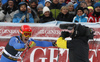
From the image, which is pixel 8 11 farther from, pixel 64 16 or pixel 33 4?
pixel 64 16

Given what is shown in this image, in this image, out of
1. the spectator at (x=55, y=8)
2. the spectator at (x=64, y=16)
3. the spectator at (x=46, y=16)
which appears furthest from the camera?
the spectator at (x=55, y=8)

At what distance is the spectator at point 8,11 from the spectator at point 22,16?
0.39 m

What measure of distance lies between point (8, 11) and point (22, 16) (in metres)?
0.90

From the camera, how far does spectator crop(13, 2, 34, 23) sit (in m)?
6.28

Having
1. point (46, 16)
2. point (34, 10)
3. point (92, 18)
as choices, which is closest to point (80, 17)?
point (92, 18)

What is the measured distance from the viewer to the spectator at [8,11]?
6.63 metres

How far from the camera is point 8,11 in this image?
6.96m

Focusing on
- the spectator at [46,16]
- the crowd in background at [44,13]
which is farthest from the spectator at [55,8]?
the spectator at [46,16]

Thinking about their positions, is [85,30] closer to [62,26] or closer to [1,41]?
[62,26]

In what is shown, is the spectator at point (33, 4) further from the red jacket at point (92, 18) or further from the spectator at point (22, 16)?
the red jacket at point (92, 18)

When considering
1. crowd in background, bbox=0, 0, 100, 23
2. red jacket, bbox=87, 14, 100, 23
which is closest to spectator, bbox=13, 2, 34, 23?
crowd in background, bbox=0, 0, 100, 23

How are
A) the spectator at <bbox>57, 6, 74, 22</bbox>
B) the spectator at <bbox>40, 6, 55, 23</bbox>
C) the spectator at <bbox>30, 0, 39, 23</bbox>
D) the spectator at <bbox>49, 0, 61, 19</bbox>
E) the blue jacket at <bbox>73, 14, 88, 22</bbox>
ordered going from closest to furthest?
the blue jacket at <bbox>73, 14, 88, 22</bbox>, the spectator at <bbox>40, 6, 55, 23</bbox>, the spectator at <bbox>57, 6, 74, 22</bbox>, the spectator at <bbox>30, 0, 39, 23</bbox>, the spectator at <bbox>49, 0, 61, 19</bbox>

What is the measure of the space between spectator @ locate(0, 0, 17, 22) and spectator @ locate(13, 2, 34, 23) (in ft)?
1.28

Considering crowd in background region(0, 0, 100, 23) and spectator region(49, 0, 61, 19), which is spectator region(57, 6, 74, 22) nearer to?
crowd in background region(0, 0, 100, 23)
